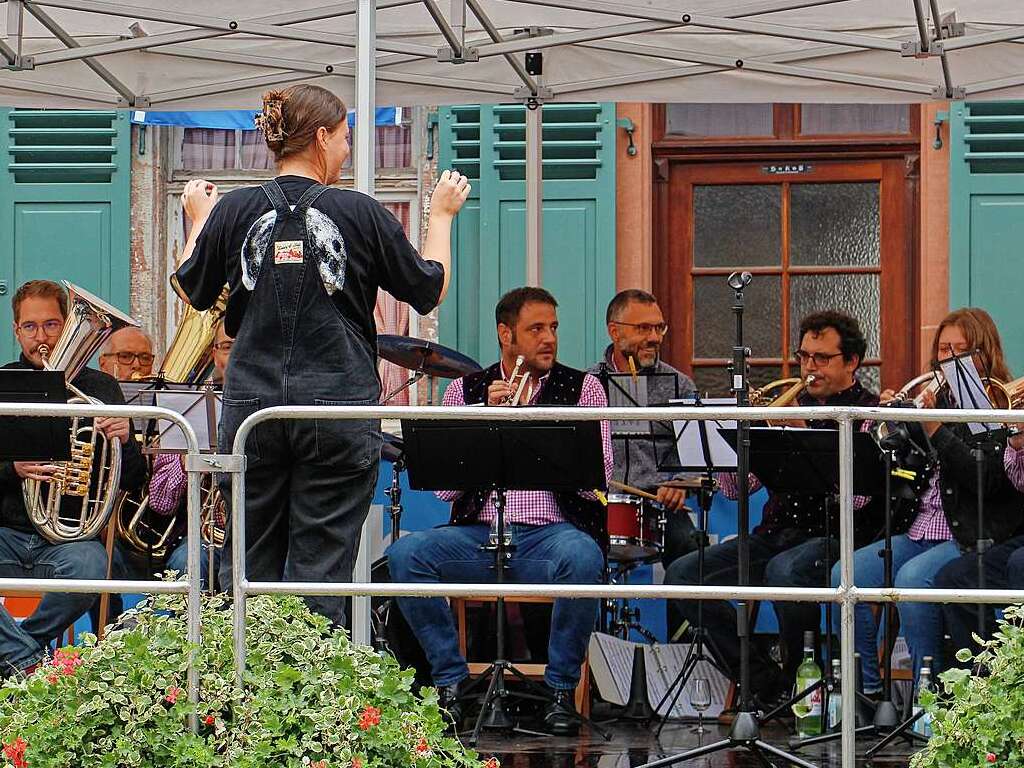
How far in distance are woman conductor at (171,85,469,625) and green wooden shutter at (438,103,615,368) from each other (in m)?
4.25

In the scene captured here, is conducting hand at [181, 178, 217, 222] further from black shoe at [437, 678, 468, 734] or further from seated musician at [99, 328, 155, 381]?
seated musician at [99, 328, 155, 381]

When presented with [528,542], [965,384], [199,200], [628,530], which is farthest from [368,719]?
[628,530]

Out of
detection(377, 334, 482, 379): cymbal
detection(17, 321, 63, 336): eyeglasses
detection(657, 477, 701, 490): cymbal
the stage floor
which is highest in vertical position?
detection(17, 321, 63, 336): eyeglasses

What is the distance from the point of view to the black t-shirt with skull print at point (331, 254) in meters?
3.73

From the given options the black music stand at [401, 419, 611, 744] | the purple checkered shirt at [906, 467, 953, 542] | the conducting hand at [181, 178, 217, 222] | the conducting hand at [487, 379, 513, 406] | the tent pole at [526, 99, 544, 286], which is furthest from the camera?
the tent pole at [526, 99, 544, 286]

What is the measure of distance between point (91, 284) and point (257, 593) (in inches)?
217

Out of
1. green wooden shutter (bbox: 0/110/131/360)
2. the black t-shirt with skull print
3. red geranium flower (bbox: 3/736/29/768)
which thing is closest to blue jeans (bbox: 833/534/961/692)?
the black t-shirt with skull print

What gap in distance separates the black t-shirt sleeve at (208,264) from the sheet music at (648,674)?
2.71 meters

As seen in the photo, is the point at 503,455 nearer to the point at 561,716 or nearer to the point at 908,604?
the point at 561,716

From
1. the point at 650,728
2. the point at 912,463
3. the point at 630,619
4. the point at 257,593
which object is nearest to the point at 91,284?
the point at 630,619

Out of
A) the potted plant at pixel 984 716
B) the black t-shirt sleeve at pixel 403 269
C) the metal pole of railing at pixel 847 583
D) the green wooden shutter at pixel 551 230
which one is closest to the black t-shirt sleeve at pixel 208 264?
the black t-shirt sleeve at pixel 403 269

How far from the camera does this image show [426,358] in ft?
20.3

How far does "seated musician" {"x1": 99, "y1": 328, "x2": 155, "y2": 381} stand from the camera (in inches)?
265

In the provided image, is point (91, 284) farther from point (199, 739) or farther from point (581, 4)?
point (199, 739)
